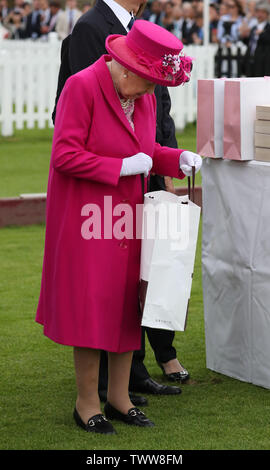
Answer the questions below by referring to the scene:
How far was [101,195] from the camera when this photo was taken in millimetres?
3953

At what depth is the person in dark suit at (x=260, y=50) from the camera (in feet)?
56.4

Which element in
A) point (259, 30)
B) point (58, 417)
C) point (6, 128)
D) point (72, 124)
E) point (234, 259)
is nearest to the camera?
point (72, 124)

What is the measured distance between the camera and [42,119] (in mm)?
15664

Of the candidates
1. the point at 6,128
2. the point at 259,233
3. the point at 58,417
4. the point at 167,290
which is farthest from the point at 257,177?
the point at 6,128

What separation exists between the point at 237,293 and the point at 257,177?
1.90 ft

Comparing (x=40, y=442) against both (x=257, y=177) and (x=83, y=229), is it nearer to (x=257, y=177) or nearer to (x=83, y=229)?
(x=83, y=229)

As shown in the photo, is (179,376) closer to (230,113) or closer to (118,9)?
(230,113)

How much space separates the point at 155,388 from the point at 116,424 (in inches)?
20.9

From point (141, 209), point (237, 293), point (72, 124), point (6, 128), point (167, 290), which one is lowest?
point (6, 128)

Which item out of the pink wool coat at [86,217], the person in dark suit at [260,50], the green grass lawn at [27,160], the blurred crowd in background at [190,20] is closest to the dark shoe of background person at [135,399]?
the pink wool coat at [86,217]

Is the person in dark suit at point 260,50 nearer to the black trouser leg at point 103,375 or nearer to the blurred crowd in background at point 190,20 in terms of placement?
the blurred crowd in background at point 190,20

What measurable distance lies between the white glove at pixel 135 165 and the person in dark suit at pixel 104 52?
73 cm

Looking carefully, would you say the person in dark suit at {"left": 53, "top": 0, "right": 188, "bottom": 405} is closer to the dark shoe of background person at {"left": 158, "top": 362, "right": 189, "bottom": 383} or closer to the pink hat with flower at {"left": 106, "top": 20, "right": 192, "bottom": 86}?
the dark shoe of background person at {"left": 158, "top": 362, "right": 189, "bottom": 383}

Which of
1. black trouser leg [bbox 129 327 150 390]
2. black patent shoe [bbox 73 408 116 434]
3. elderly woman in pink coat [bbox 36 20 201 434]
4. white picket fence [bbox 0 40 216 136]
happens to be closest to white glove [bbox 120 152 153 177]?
elderly woman in pink coat [bbox 36 20 201 434]
